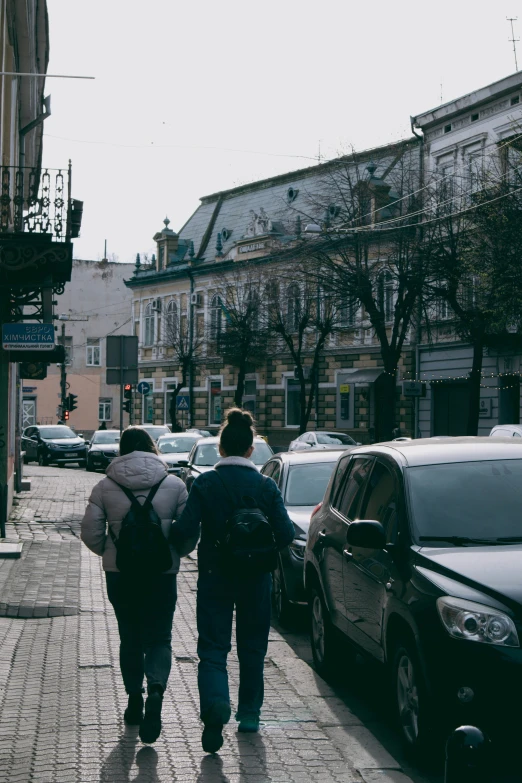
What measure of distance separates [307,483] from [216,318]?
4648cm

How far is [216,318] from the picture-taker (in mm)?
57656

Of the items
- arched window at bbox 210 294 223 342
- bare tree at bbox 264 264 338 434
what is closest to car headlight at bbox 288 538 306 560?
bare tree at bbox 264 264 338 434

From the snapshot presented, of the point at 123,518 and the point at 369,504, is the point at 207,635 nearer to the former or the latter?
the point at 123,518

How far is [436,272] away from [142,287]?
3682 centimetres

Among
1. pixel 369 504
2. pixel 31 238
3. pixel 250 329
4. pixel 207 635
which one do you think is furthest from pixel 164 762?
pixel 250 329

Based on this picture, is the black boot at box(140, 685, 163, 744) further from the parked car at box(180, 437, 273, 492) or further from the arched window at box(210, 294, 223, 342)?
the arched window at box(210, 294, 223, 342)

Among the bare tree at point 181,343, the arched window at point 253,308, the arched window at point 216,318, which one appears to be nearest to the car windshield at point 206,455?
the arched window at point 253,308

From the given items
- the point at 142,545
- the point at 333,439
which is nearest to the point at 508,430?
the point at 142,545

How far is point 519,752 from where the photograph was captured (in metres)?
5.62

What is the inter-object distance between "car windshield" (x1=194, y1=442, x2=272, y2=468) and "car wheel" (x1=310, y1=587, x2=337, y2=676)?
11478 millimetres

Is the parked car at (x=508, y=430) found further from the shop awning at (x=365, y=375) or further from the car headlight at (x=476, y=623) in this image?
the shop awning at (x=365, y=375)

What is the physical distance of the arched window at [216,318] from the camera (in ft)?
175

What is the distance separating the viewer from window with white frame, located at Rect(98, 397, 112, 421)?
80.0 metres

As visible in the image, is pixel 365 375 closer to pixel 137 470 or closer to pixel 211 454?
pixel 211 454
